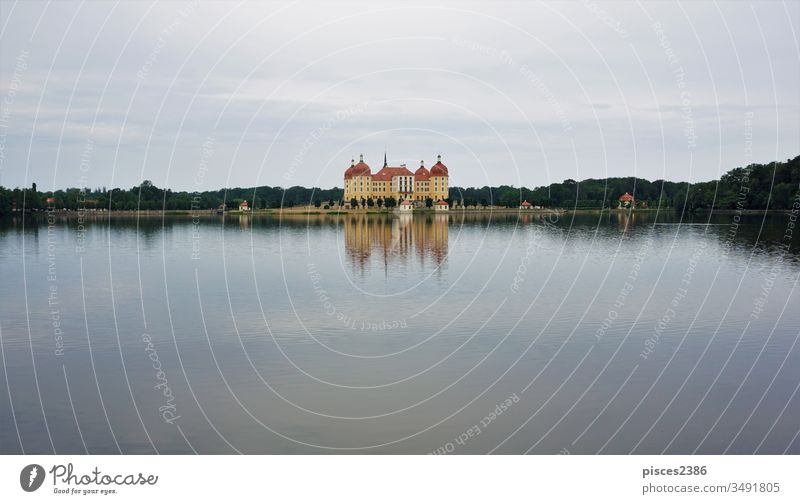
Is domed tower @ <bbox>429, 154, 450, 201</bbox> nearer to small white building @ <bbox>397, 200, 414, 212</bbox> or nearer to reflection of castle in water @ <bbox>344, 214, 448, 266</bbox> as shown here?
small white building @ <bbox>397, 200, 414, 212</bbox>

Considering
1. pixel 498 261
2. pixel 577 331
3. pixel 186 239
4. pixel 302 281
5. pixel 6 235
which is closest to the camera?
pixel 577 331

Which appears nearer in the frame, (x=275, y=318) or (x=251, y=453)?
(x=251, y=453)

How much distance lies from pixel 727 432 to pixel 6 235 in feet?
235

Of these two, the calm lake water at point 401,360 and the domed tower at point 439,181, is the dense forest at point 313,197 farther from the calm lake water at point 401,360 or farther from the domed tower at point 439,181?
the calm lake water at point 401,360

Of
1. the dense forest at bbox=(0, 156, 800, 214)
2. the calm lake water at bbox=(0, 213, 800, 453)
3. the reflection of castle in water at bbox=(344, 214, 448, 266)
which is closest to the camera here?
the calm lake water at bbox=(0, 213, 800, 453)

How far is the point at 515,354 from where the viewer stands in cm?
1977

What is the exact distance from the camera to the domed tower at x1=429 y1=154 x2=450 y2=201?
149375 millimetres

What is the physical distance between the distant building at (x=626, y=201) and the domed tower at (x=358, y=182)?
162ft

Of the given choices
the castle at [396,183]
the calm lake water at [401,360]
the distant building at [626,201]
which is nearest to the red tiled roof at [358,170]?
the castle at [396,183]

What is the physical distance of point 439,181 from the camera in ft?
495

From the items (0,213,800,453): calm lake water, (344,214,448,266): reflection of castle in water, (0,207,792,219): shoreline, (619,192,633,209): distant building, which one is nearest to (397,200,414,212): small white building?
(0,207,792,219): shoreline

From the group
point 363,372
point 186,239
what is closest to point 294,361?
point 363,372

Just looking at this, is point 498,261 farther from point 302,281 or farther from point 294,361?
point 294,361

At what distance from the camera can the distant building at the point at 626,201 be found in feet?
508
